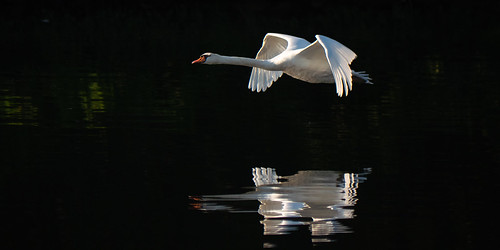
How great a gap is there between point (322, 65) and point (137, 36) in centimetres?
2009

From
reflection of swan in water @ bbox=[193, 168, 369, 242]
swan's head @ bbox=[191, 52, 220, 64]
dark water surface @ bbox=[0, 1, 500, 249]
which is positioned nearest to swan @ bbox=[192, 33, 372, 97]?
swan's head @ bbox=[191, 52, 220, 64]

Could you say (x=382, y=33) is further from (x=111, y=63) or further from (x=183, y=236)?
(x=183, y=236)

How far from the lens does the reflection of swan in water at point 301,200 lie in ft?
31.9

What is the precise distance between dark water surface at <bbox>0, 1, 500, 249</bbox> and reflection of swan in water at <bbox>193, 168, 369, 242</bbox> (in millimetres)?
27

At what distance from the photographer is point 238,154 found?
1356cm

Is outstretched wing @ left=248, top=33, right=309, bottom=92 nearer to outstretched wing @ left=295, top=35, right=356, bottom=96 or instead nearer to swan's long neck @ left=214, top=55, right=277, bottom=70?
swan's long neck @ left=214, top=55, right=277, bottom=70

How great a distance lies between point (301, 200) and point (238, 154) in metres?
2.91

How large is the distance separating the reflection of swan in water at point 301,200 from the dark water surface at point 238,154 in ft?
0.09

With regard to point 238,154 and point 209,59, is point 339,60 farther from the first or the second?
point 209,59

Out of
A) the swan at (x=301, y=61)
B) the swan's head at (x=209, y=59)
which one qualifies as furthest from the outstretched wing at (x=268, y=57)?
the swan's head at (x=209, y=59)

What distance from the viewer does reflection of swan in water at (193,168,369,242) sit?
972 centimetres

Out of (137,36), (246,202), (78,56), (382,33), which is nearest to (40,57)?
(78,56)

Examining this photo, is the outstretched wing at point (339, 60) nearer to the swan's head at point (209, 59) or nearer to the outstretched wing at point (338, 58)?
the outstretched wing at point (338, 58)

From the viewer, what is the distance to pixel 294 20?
38969 millimetres
